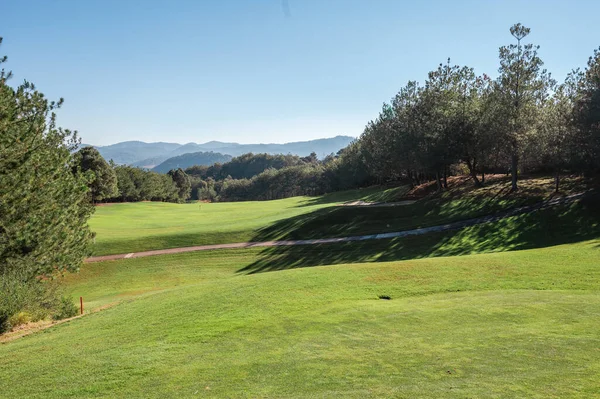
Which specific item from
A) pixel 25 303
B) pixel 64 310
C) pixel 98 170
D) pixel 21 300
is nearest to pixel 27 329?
pixel 25 303

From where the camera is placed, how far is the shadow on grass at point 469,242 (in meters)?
26.5

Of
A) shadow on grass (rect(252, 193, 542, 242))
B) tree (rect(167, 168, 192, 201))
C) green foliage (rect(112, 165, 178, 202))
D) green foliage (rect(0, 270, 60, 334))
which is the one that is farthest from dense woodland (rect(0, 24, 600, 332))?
tree (rect(167, 168, 192, 201))

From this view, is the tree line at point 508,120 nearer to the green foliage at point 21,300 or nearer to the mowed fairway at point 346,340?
the mowed fairway at point 346,340

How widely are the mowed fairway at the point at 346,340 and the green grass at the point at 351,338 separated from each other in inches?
1.7

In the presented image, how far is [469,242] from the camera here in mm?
28016

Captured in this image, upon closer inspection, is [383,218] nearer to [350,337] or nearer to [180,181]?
[350,337]

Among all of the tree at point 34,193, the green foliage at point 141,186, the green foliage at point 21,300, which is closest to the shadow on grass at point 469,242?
the tree at point 34,193

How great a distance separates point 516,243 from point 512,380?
2275 centimetres

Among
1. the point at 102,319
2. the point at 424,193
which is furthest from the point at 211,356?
the point at 424,193

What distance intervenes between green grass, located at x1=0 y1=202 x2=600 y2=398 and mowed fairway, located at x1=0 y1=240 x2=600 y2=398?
44 mm

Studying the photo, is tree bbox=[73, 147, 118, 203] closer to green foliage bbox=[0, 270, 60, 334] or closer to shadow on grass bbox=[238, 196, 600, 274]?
shadow on grass bbox=[238, 196, 600, 274]

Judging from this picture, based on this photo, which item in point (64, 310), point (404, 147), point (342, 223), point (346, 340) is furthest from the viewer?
point (404, 147)

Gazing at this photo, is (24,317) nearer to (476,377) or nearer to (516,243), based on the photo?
(476,377)

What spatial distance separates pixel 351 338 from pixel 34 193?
51.1ft
